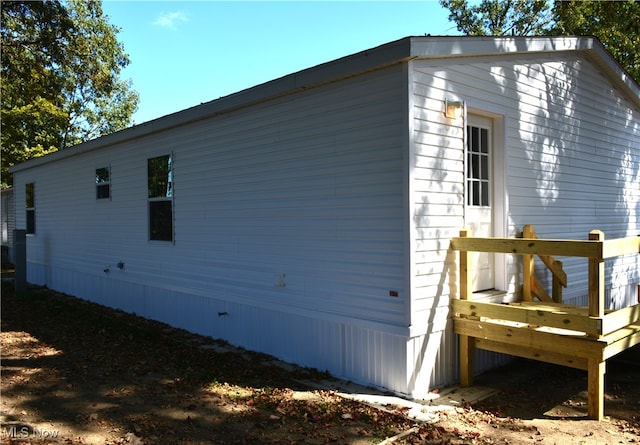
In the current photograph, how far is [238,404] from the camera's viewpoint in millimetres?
4367

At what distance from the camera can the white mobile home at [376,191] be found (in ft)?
15.1

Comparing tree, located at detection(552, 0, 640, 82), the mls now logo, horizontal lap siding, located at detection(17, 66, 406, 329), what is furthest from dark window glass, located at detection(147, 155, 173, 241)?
tree, located at detection(552, 0, 640, 82)

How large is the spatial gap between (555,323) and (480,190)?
1.75 metres

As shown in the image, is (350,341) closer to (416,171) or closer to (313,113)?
(416,171)

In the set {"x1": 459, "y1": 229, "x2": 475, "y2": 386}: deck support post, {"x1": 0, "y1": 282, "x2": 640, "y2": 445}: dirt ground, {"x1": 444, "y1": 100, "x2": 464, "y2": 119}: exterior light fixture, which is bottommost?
{"x1": 0, "y1": 282, "x2": 640, "y2": 445}: dirt ground

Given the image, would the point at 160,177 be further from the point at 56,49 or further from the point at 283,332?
the point at 56,49

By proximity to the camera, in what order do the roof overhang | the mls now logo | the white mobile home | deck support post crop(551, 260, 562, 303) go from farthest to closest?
deck support post crop(551, 260, 562, 303) < the white mobile home < the roof overhang < the mls now logo

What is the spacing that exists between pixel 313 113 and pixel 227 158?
1.80 meters

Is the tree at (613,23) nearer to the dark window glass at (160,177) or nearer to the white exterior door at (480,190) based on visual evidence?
the white exterior door at (480,190)

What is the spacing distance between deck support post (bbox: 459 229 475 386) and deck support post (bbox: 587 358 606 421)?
3.58 feet

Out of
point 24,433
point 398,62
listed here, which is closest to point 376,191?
point 398,62

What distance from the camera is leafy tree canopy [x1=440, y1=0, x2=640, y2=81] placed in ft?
43.8

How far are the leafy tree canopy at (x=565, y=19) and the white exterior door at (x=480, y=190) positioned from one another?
1043cm

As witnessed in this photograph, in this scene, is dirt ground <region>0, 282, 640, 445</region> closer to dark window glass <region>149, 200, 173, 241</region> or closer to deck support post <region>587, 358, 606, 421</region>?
deck support post <region>587, 358, 606, 421</region>
